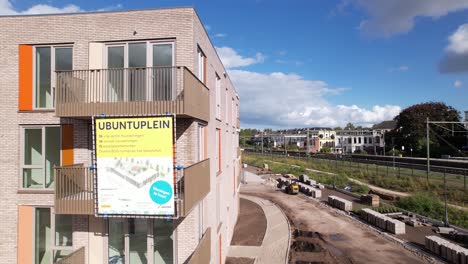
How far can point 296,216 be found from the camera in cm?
3109

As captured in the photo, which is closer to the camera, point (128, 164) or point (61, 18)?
point (128, 164)

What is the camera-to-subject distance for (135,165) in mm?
9000

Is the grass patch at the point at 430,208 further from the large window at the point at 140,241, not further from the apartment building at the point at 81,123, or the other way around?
the large window at the point at 140,241

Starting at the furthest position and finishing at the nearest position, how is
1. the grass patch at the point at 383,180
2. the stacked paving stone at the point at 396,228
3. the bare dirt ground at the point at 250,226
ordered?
the grass patch at the point at 383,180, the stacked paving stone at the point at 396,228, the bare dirt ground at the point at 250,226

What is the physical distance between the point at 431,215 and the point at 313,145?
386ft

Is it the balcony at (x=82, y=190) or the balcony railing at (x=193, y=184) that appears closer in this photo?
the balcony railing at (x=193, y=184)

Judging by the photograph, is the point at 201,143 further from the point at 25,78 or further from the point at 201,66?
the point at 25,78

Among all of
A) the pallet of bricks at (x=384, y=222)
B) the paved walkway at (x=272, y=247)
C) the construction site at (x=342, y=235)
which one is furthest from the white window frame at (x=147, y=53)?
the pallet of bricks at (x=384, y=222)

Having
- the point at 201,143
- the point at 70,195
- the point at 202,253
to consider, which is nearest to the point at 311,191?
the point at 201,143

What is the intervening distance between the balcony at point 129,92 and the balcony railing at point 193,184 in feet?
4.85

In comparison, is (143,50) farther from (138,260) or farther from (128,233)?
(138,260)

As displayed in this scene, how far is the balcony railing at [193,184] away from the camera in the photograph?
8.73 meters

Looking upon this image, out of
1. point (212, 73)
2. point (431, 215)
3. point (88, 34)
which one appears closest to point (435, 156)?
point (431, 215)

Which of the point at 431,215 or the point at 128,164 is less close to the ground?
the point at 128,164
